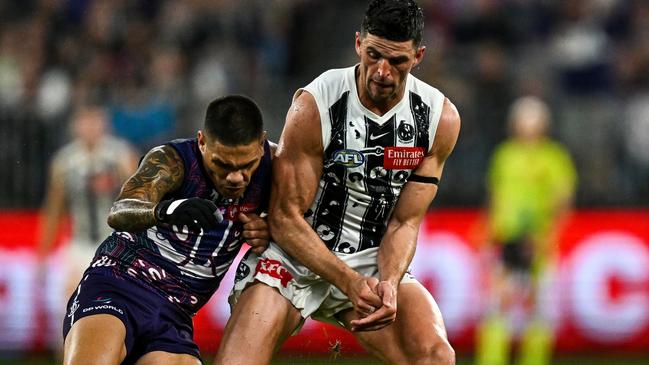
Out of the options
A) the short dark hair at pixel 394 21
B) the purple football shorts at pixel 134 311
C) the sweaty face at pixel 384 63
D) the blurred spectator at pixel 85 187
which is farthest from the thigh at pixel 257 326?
the blurred spectator at pixel 85 187

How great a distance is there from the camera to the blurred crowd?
13695 millimetres

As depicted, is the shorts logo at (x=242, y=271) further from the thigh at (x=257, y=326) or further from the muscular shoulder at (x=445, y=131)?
the muscular shoulder at (x=445, y=131)

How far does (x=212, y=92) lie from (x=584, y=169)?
4.33 meters

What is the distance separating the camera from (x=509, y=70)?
14.7 meters

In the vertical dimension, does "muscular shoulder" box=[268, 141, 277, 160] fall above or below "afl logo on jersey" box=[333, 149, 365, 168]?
below

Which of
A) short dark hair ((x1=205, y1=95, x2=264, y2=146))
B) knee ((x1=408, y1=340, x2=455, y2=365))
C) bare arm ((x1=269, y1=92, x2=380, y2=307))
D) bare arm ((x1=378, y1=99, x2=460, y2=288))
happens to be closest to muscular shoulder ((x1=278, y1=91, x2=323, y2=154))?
bare arm ((x1=269, y1=92, x2=380, y2=307))

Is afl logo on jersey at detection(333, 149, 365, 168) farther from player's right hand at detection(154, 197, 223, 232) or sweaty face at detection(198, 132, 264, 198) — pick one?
player's right hand at detection(154, 197, 223, 232)

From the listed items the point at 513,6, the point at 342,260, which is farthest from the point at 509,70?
the point at 342,260

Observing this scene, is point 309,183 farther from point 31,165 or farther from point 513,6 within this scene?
point 513,6

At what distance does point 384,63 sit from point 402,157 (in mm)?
625

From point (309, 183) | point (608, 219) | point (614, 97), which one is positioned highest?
point (309, 183)

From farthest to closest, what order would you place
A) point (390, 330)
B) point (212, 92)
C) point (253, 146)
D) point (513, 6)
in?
point (513, 6) < point (212, 92) < point (390, 330) < point (253, 146)

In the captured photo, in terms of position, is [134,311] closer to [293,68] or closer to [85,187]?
[85,187]

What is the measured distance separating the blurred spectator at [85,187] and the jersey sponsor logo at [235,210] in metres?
4.88
